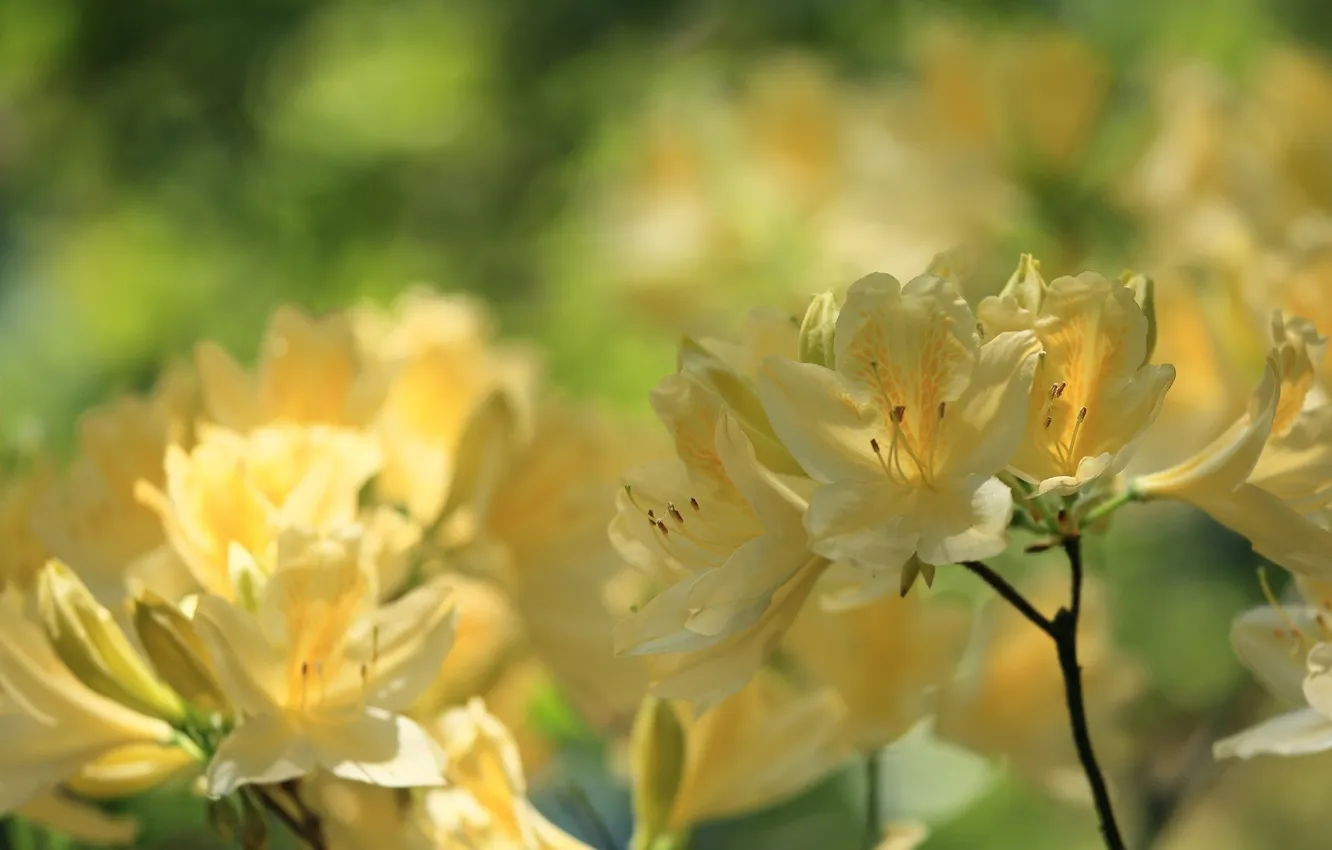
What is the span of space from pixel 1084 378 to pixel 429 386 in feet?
1.40

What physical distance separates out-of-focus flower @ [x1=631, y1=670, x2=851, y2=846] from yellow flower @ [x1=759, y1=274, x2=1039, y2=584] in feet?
0.62

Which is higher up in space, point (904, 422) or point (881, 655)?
point (904, 422)

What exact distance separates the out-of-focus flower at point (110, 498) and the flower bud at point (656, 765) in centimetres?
25

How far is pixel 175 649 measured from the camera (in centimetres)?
57

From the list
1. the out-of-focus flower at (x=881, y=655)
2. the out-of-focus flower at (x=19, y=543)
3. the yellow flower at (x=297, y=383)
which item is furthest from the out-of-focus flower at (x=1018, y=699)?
the out-of-focus flower at (x=19, y=543)

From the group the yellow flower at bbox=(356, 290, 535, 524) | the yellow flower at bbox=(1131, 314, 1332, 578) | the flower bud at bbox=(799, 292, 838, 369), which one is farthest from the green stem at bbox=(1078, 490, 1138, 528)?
the yellow flower at bbox=(356, 290, 535, 524)

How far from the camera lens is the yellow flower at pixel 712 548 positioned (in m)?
0.51

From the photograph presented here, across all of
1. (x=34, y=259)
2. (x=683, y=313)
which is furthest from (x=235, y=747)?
(x=34, y=259)

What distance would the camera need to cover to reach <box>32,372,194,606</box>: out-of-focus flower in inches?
27.4

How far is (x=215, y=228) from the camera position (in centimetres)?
185

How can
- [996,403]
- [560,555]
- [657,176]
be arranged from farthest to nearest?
[657,176]
[560,555]
[996,403]

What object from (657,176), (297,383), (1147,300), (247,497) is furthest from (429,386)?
(657,176)

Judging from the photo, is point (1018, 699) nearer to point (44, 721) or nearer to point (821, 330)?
point (821, 330)

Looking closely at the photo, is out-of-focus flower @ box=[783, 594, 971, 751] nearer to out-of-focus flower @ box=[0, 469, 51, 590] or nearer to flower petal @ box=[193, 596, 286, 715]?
flower petal @ box=[193, 596, 286, 715]
